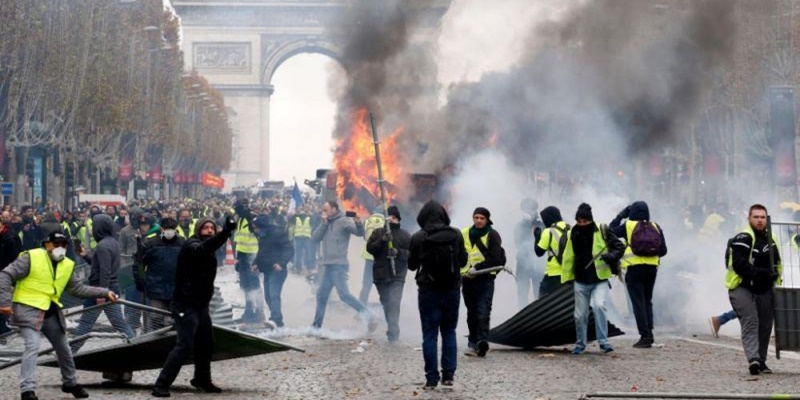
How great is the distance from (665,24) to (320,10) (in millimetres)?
72500

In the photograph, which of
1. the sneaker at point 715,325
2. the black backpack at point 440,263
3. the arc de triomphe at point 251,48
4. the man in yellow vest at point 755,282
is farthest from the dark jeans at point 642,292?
the arc de triomphe at point 251,48

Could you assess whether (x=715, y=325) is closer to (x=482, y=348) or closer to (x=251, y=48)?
(x=482, y=348)

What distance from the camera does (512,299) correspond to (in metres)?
20.1

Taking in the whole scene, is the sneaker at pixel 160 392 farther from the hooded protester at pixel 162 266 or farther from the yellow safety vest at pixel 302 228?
the yellow safety vest at pixel 302 228

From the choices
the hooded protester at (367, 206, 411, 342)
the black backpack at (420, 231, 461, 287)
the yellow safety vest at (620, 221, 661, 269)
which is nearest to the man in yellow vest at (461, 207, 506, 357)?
the yellow safety vest at (620, 221, 661, 269)

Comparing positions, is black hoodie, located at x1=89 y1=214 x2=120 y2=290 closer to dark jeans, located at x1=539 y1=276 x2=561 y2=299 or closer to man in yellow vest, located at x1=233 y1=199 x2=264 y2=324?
man in yellow vest, located at x1=233 y1=199 x2=264 y2=324

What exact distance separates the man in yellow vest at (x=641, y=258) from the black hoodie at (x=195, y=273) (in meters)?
5.00

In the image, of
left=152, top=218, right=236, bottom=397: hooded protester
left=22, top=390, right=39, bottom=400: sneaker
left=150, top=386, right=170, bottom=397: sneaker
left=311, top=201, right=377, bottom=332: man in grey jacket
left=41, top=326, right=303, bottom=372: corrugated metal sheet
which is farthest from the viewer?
left=311, top=201, right=377, bottom=332: man in grey jacket

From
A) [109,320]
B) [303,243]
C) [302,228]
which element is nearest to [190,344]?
[109,320]

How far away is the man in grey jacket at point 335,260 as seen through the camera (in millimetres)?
16562

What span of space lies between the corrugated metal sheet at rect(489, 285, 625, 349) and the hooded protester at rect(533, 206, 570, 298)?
30 cm

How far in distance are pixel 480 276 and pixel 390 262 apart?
225cm

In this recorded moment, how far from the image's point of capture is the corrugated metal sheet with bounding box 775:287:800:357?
445 inches

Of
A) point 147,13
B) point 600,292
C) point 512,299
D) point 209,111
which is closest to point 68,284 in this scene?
point 600,292
